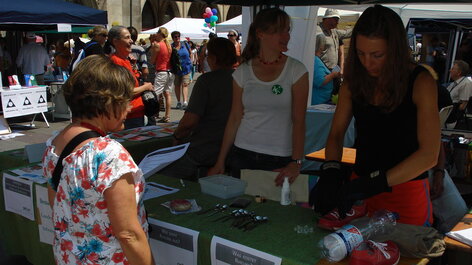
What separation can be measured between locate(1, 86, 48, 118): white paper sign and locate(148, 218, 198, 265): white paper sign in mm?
6453

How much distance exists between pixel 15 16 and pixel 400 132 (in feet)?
22.4

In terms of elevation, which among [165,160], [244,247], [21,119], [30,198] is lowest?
[21,119]

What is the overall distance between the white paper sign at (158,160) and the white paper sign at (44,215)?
0.58m

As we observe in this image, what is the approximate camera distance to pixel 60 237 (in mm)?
1492

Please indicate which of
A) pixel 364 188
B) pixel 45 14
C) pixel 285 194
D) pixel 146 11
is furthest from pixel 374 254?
pixel 146 11

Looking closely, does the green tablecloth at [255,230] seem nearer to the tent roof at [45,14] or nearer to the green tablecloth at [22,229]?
the green tablecloth at [22,229]

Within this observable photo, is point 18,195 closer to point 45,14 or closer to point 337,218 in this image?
point 337,218

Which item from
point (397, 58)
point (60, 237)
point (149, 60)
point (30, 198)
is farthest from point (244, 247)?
point (149, 60)

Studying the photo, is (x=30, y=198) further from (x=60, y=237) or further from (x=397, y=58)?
(x=397, y=58)

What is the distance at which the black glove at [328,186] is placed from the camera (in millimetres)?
1692

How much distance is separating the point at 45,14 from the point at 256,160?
622 centimetres

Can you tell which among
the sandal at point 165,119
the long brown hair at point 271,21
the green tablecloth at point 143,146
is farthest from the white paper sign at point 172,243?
the sandal at point 165,119

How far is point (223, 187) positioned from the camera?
6.99ft

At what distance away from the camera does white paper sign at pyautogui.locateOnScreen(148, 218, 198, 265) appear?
5.73 feet
